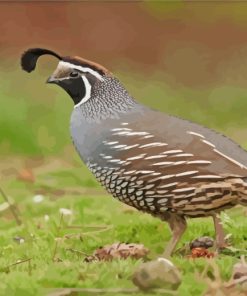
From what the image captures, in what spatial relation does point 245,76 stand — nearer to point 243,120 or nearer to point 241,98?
point 241,98

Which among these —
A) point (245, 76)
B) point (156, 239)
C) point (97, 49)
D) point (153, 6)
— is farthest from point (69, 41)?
point (156, 239)

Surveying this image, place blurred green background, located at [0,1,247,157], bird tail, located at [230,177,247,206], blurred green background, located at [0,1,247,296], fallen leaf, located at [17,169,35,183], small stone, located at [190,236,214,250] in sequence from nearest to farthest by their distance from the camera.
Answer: bird tail, located at [230,177,247,206] → blurred green background, located at [0,1,247,296] → small stone, located at [190,236,214,250] → fallen leaf, located at [17,169,35,183] → blurred green background, located at [0,1,247,157]

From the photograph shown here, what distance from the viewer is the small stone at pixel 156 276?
13.3ft

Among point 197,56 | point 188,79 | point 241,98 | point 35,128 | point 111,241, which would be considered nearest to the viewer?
point 111,241

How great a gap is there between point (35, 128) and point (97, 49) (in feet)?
13.5

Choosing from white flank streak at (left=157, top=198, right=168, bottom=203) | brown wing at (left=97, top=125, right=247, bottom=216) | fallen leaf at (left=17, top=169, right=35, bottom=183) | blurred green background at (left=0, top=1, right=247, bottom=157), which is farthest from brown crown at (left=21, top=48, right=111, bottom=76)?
blurred green background at (left=0, top=1, right=247, bottom=157)

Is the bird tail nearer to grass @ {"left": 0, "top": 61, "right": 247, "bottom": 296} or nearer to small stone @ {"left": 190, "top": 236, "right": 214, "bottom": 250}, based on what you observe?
grass @ {"left": 0, "top": 61, "right": 247, "bottom": 296}

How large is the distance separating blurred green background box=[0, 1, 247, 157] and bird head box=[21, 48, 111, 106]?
5722 millimetres

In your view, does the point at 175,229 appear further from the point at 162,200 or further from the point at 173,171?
the point at 173,171

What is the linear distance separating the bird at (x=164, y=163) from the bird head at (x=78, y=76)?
17 centimetres

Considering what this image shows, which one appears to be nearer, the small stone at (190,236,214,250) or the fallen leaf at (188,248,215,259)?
the fallen leaf at (188,248,215,259)

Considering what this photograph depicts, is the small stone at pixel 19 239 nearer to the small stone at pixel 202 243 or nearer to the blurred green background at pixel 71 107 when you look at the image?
the blurred green background at pixel 71 107

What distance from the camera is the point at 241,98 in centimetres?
1209

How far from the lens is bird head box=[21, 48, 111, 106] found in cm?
511
